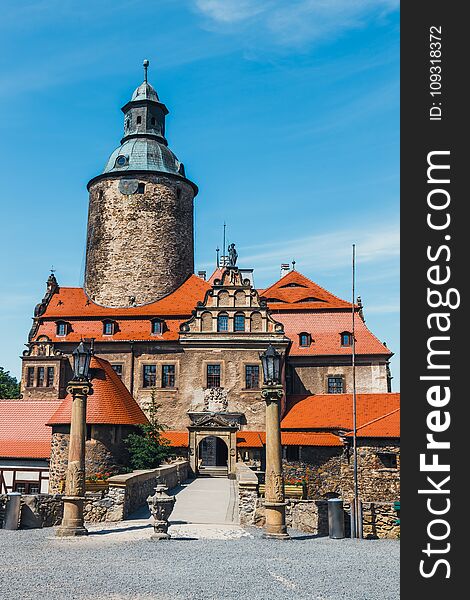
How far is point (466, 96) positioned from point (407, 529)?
15.7 ft

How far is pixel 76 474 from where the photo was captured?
1518 centimetres

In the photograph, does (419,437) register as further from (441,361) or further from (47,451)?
(47,451)

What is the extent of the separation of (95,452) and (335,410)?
12107 mm

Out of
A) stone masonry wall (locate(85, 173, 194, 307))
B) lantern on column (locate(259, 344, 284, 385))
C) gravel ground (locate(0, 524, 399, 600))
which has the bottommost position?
gravel ground (locate(0, 524, 399, 600))

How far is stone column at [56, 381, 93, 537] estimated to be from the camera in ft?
48.4

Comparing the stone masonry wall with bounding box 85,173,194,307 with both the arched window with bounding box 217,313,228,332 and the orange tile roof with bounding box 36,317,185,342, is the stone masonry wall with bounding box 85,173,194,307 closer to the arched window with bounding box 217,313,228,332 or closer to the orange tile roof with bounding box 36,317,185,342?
the orange tile roof with bounding box 36,317,185,342

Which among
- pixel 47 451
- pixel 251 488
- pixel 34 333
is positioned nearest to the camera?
pixel 251 488

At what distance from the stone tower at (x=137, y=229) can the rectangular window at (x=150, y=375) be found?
23.1ft

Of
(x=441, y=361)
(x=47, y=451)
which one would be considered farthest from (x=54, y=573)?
(x=47, y=451)

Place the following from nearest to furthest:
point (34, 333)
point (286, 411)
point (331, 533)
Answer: point (331, 533), point (286, 411), point (34, 333)

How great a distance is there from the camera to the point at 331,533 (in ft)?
51.0

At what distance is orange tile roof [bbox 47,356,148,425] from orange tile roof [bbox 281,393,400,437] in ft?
25.0

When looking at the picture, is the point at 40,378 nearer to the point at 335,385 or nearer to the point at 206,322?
the point at 206,322

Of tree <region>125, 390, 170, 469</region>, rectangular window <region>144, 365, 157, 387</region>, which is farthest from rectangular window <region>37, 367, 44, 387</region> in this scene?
tree <region>125, 390, 170, 469</region>
